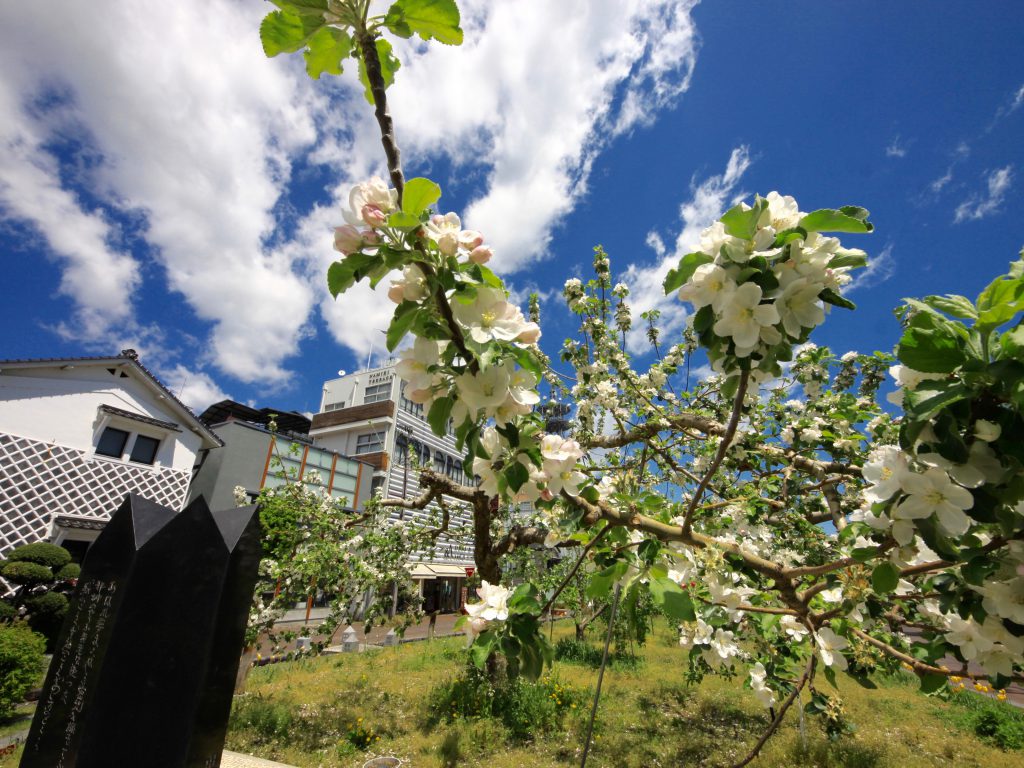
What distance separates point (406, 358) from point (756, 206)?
2.83 feet

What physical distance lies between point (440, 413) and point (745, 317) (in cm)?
75

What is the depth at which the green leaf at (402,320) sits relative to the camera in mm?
1087

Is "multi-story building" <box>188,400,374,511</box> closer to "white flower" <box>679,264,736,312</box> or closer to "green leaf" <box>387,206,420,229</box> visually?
"green leaf" <box>387,206,420,229</box>

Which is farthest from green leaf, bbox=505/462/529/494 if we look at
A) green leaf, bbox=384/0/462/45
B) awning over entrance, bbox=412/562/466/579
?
awning over entrance, bbox=412/562/466/579

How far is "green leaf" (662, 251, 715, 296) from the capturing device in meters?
1.10

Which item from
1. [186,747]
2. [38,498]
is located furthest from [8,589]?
[186,747]

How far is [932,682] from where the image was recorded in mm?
1473

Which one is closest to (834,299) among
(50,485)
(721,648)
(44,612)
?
(721,648)

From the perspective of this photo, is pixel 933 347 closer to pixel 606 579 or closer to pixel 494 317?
pixel 494 317

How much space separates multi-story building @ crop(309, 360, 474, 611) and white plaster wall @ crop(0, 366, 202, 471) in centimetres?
749

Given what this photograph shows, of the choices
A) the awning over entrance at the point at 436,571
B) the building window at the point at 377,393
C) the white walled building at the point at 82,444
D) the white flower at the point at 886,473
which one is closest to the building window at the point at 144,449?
the white walled building at the point at 82,444

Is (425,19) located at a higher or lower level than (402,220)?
higher

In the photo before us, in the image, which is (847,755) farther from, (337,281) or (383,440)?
(383,440)

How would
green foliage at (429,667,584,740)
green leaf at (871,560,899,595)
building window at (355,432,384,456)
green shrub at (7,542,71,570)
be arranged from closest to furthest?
green leaf at (871,560,899,595), green foliage at (429,667,584,740), green shrub at (7,542,71,570), building window at (355,432,384,456)
